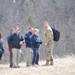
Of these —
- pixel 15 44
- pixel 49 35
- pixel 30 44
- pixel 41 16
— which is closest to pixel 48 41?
pixel 49 35

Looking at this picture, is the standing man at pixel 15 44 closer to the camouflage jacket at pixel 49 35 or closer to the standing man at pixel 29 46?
the standing man at pixel 29 46

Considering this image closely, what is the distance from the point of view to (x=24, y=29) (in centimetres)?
2898

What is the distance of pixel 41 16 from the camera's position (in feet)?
98.0

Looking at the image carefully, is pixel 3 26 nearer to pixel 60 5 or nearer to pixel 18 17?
pixel 18 17

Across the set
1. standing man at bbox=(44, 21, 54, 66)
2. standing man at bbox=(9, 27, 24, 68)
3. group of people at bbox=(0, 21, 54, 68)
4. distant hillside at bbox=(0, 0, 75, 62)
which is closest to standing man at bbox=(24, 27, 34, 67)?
group of people at bbox=(0, 21, 54, 68)

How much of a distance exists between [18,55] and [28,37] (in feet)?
2.85

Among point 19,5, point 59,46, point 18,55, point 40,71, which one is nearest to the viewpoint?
point 40,71

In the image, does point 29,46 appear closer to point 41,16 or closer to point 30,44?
point 30,44

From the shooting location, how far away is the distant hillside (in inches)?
1138

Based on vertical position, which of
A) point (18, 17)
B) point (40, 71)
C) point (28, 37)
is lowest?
point (40, 71)

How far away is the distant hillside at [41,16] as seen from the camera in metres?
28.9

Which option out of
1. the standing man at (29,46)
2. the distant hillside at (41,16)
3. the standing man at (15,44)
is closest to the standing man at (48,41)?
the standing man at (29,46)

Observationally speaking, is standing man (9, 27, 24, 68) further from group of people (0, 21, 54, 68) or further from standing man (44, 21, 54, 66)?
standing man (44, 21, 54, 66)

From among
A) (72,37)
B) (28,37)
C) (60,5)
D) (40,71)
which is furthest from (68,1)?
(40,71)
